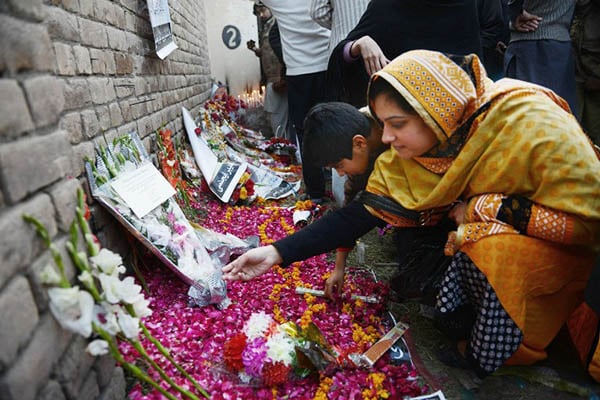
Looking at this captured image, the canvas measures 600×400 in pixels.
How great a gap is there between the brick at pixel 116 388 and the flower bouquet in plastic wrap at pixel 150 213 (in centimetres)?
56

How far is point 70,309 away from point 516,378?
66.2 inches

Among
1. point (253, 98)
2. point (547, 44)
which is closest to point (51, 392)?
point (547, 44)

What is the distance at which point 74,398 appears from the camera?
107cm

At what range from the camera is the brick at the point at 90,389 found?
112cm

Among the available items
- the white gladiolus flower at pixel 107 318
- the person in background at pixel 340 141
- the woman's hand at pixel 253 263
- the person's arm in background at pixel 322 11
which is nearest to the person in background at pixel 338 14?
the person's arm in background at pixel 322 11

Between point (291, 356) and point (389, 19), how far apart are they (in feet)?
6.51

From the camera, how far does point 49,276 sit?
0.95 meters

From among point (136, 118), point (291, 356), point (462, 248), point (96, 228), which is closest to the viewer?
point (291, 356)

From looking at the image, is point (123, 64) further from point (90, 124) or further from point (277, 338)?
point (277, 338)

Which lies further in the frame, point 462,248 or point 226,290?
point 226,290

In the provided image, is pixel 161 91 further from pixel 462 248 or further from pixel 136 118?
pixel 462 248

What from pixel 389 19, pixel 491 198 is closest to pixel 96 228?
pixel 491 198

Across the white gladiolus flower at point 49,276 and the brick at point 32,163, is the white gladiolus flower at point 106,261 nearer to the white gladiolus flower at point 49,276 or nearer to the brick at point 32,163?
the white gladiolus flower at point 49,276

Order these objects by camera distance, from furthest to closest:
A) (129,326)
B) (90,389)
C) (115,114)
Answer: (115,114)
(90,389)
(129,326)
